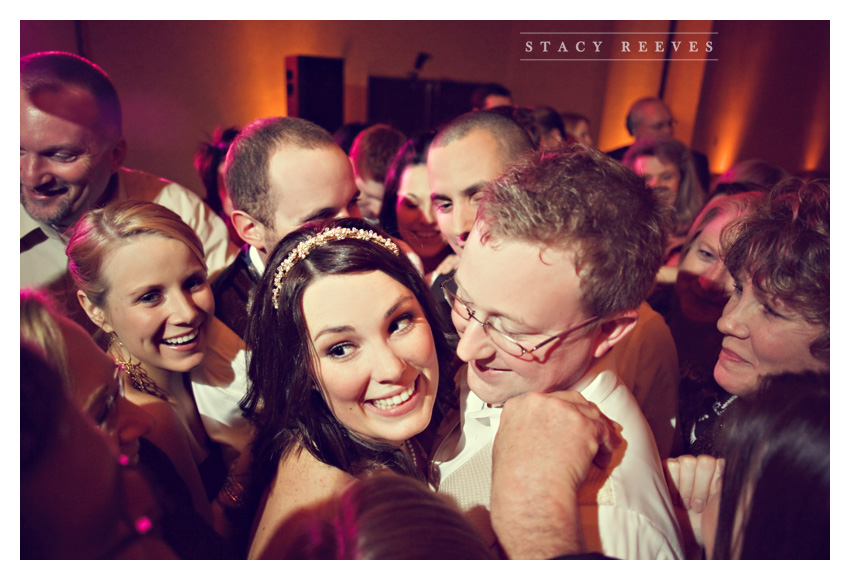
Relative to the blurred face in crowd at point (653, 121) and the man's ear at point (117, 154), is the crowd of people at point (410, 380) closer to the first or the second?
the man's ear at point (117, 154)

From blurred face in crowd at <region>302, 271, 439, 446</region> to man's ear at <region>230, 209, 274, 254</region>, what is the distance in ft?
2.31

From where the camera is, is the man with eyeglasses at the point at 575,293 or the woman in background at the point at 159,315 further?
the woman in background at the point at 159,315

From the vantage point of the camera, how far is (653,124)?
2242mm

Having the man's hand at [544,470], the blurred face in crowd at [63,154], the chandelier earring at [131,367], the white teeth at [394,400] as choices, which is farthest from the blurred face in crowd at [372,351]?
the blurred face in crowd at [63,154]

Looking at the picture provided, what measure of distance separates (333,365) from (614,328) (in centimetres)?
68

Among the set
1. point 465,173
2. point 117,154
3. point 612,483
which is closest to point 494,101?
point 465,173

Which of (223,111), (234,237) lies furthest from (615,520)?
(223,111)

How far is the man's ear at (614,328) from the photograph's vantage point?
1016mm

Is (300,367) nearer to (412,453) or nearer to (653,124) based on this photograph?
(412,453)

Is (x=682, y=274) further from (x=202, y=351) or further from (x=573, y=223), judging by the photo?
(x=202, y=351)

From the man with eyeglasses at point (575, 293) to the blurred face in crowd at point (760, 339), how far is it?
13.6 inches

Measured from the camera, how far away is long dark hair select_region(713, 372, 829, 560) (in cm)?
88

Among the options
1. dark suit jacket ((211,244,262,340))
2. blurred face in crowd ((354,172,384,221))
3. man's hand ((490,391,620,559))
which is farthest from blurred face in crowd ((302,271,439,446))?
blurred face in crowd ((354,172,384,221))
